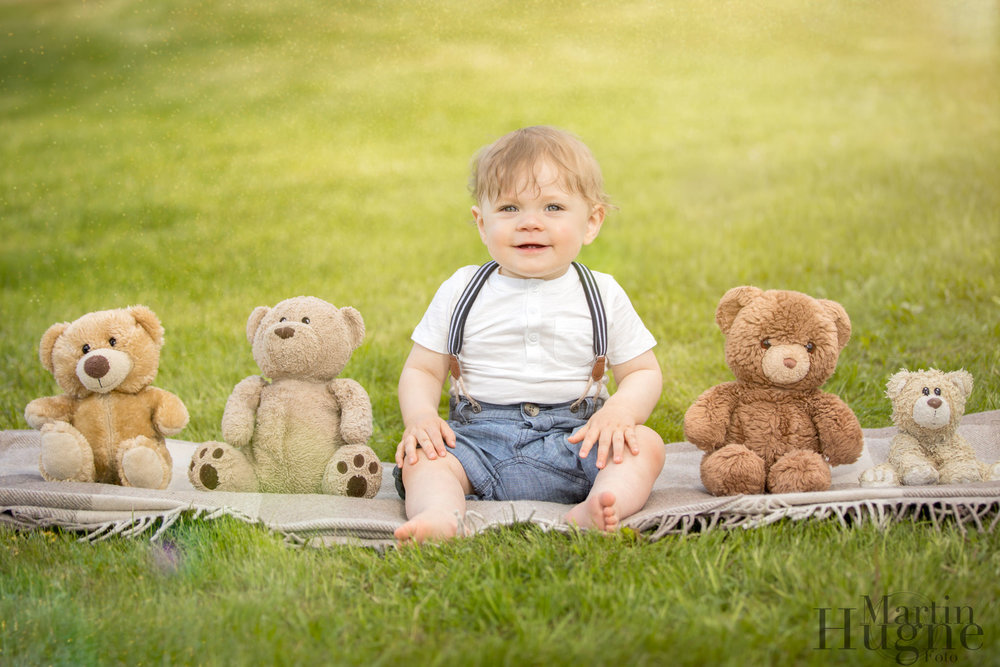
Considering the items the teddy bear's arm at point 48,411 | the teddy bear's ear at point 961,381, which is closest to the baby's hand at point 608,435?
the teddy bear's ear at point 961,381

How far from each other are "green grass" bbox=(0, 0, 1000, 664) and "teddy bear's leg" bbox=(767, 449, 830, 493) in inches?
6.7

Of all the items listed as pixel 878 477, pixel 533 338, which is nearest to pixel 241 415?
pixel 533 338

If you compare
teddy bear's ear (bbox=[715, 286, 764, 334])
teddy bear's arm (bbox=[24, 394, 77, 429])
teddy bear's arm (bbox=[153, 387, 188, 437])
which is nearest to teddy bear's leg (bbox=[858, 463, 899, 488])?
teddy bear's ear (bbox=[715, 286, 764, 334])

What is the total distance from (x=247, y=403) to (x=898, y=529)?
1594 mm

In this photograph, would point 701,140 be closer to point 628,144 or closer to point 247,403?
point 628,144

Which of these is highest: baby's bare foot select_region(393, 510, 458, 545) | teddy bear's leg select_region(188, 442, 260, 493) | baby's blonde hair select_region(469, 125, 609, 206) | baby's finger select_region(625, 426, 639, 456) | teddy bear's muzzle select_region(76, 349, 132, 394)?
baby's blonde hair select_region(469, 125, 609, 206)

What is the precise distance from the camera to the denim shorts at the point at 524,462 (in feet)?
7.64

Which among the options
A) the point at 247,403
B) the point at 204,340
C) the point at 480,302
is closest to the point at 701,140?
the point at 204,340

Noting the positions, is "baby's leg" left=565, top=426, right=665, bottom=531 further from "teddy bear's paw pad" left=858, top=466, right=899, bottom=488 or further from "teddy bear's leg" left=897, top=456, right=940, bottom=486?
"teddy bear's leg" left=897, top=456, right=940, bottom=486

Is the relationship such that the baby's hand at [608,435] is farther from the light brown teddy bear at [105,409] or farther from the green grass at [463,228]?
the light brown teddy bear at [105,409]

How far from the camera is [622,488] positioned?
2.12 m

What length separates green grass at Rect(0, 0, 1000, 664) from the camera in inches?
67.2

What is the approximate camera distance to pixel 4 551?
2027 millimetres

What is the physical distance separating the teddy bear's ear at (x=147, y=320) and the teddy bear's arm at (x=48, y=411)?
0.27m
